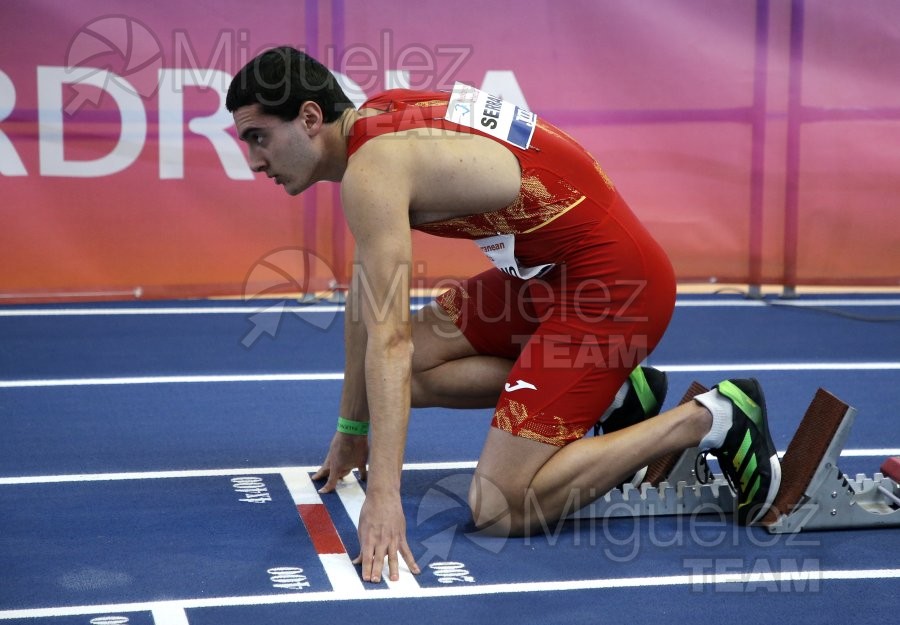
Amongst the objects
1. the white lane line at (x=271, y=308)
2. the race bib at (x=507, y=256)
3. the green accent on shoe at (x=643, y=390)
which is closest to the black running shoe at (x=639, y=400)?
the green accent on shoe at (x=643, y=390)

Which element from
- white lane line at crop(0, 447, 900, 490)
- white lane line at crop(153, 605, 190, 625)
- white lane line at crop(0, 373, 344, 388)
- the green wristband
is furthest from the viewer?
white lane line at crop(0, 373, 344, 388)

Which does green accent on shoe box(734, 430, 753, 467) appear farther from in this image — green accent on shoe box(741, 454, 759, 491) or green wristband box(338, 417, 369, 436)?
green wristband box(338, 417, 369, 436)

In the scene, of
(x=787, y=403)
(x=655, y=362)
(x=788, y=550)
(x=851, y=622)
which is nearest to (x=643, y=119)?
(x=655, y=362)

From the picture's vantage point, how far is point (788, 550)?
3035mm

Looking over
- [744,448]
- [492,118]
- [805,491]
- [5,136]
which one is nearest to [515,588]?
[744,448]

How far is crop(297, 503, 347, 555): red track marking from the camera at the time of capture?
3008 millimetres

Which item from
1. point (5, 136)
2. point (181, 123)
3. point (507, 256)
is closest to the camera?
point (507, 256)

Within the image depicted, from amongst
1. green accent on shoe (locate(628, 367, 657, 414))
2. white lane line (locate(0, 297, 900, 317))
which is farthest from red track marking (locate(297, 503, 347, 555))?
white lane line (locate(0, 297, 900, 317))

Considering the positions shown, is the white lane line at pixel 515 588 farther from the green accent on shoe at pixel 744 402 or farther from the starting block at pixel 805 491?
the green accent on shoe at pixel 744 402

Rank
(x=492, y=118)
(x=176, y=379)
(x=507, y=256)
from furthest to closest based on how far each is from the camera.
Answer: (x=176, y=379)
(x=507, y=256)
(x=492, y=118)

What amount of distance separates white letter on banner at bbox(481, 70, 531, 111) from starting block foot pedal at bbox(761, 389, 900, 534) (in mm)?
3557

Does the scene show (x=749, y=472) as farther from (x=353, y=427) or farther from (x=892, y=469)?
(x=353, y=427)

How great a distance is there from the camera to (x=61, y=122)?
19.7 ft

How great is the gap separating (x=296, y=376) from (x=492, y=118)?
2.06 m
